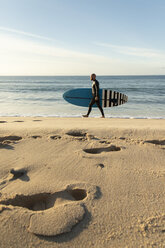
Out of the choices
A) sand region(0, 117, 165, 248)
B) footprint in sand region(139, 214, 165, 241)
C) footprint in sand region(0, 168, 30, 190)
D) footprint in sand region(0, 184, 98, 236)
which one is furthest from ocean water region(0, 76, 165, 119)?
footprint in sand region(139, 214, 165, 241)

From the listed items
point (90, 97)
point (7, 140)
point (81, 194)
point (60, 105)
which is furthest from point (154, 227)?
point (60, 105)

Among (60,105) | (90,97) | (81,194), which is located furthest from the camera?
(60,105)

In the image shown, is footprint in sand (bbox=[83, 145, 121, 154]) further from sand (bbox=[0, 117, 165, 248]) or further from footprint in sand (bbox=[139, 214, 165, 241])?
footprint in sand (bbox=[139, 214, 165, 241])

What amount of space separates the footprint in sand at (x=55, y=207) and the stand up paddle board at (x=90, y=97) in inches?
317

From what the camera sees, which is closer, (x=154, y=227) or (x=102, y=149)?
(x=154, y=227)

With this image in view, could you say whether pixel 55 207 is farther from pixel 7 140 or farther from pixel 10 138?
pixel 10 138

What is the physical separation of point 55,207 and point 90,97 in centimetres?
854

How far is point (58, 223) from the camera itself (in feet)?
4.45

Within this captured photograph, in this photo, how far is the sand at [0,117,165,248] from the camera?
1.28 meters

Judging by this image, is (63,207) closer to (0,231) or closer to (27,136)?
(0,231)

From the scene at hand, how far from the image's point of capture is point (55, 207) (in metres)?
1.54

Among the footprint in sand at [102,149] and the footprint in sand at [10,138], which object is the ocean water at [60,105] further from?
the footprint in sand at [102,149]

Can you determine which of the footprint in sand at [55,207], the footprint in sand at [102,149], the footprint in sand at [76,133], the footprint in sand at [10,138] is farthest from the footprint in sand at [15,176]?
the footprint in sand at [76,133]

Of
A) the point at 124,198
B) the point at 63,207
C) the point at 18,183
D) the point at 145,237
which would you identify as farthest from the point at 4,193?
the point at 145,237
